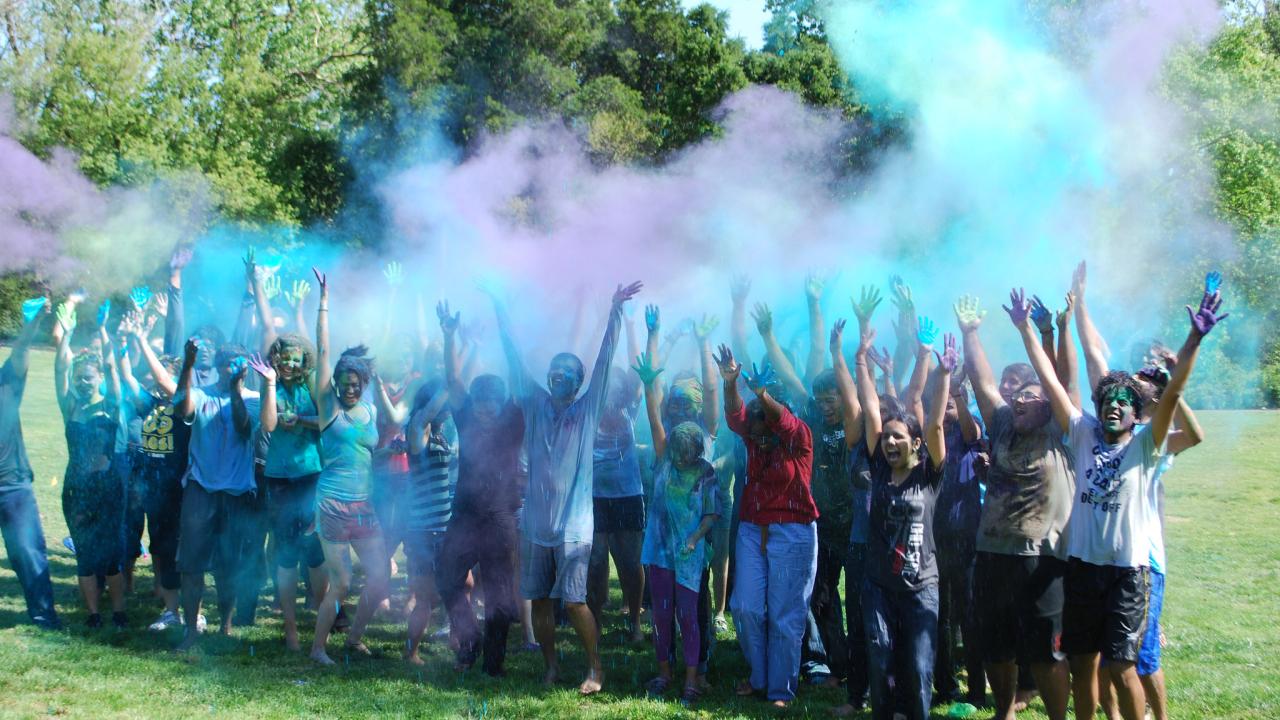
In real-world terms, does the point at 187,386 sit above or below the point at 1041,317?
below

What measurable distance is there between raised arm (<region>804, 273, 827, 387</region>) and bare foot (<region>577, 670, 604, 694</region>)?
7.04 feet

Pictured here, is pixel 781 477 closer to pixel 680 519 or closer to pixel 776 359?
pixel 680 519

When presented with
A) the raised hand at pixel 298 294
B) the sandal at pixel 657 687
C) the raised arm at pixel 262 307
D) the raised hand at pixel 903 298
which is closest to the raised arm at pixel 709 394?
the raised hand at pixel 903 298

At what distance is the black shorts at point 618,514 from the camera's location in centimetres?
651

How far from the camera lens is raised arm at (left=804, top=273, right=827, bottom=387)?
6570 mm

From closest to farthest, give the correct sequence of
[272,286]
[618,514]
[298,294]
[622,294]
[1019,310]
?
1. [1019,310]
2. [622,294]
3. [618,514]
4. [298,294]
5. [272,286]

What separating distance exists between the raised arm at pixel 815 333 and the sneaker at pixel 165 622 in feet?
14.0

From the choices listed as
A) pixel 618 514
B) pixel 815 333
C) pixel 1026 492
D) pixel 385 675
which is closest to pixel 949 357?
pixel 1026 492

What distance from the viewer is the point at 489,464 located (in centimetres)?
593

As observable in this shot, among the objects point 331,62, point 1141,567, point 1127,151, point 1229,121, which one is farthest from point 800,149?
point 331,62

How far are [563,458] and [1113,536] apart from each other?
2716 millimetres

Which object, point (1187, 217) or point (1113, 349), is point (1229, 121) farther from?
point (1113, 349)

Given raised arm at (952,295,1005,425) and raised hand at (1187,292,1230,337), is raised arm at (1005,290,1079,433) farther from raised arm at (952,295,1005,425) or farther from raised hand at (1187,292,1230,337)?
raised hand at (1187,292,1230,337)

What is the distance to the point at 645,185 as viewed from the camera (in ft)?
47.3
